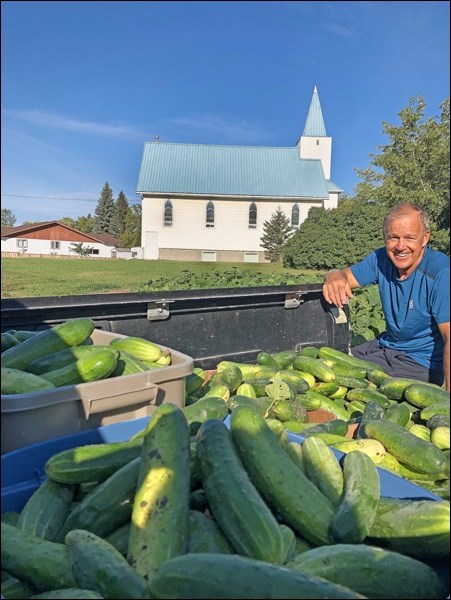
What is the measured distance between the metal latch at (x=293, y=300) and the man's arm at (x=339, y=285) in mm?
444

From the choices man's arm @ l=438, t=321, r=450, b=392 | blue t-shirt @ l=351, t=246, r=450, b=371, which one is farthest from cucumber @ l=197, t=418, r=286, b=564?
blue t-shirt @ l=351, t=246, r=450, b=371

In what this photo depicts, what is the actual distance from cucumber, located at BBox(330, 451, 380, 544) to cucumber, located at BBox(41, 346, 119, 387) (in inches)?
40.8

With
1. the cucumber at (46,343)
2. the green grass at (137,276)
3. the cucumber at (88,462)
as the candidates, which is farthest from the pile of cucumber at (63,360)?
the green grass at (137,276)

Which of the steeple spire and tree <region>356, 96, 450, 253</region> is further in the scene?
the steeple spire

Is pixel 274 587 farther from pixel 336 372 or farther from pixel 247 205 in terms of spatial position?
pixel 247 205

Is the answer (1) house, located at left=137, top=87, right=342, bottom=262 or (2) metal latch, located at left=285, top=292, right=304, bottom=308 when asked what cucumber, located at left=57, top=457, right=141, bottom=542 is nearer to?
(2) metal latch, located at left=285, top=292, right=304, bottom=308

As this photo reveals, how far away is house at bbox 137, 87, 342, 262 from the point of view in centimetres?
1251

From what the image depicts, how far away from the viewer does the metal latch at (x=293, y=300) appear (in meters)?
4.65

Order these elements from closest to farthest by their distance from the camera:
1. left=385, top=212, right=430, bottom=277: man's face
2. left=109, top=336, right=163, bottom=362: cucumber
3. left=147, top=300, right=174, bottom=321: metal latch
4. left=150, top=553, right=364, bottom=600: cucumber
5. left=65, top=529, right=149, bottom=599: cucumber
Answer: left=150, top=553, right=364, bottom=600: cucumber → left=65, top=529, right=149, bottom=599: cucumber → left=109, top=336, right=163, bottom=362: cucumber → left=385, top=212, right=430, bottom=277: man's face → left=147, top=300, right=174, bottom=321: metal latch

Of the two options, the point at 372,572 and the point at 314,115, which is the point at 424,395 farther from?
the point at 314,115

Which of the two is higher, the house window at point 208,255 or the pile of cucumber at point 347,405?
the house window at point 208,255

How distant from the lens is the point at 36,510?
168 cm

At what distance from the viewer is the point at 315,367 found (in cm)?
371

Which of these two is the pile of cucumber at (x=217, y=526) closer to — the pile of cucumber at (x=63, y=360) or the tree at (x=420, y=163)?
the pile of cucumber at (x=63, y=360)
